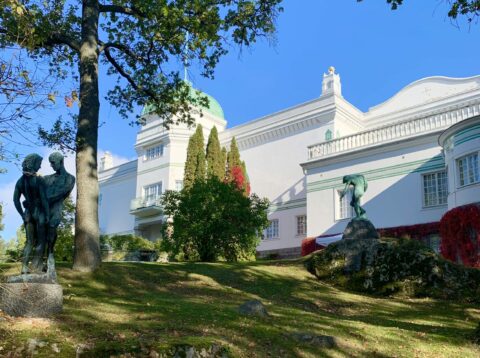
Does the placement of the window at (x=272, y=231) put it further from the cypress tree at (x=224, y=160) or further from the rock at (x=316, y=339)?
the rock at (x=316, y=339)

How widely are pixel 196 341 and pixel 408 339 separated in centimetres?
388

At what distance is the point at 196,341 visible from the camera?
634cm

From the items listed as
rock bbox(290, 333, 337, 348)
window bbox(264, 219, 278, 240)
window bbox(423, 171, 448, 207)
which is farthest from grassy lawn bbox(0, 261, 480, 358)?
window bbox(264, 219, 278, 240)

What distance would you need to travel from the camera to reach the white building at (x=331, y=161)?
936 inches

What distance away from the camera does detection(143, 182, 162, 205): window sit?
126ft

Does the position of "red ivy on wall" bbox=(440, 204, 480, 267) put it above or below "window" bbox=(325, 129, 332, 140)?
below

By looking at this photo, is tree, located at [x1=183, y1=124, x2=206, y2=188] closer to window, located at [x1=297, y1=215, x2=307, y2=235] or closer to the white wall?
window, located at [x1=297, y1=215, x2=307, y2=235]

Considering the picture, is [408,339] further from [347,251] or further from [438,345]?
[347,251]

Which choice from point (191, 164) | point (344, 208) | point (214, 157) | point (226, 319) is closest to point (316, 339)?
point (226, 319)

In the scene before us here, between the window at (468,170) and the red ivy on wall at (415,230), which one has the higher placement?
the window at (468,170)

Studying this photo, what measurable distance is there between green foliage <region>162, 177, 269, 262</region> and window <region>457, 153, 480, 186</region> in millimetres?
8449

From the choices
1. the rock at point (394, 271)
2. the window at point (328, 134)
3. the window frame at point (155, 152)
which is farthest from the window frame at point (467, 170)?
the window frame at point (155, 152)

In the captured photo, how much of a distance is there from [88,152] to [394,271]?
8285 mm

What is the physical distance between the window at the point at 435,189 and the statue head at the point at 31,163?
19.8 metres
